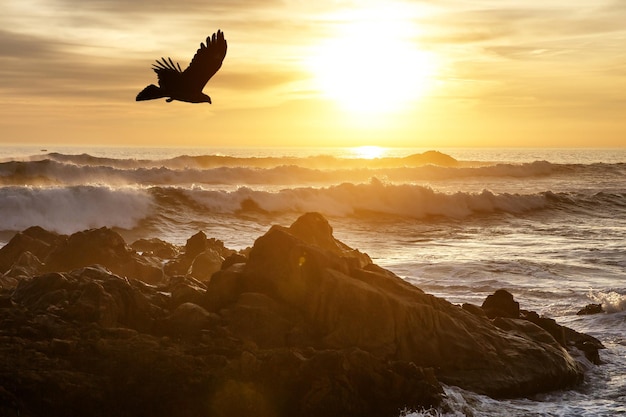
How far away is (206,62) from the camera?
9.88 meters

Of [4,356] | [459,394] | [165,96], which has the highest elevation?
[165,96]

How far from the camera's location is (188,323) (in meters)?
11.5

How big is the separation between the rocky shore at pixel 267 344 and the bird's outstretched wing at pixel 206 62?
3530mm

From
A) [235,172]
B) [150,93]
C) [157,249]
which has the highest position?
[150,93]

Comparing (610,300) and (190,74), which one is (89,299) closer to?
(190,74)

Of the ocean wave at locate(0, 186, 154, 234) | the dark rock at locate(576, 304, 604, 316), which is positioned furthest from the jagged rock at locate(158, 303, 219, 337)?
the ocean wave at locate(0, 186, 154, 234)

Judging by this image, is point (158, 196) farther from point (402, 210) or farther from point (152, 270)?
point (152, 270)

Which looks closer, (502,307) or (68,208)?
(502,307)

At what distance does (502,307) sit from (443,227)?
24.0 metres

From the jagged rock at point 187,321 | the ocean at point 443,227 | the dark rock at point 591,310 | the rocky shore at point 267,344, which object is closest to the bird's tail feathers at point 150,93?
the rocky shore at point 267,344

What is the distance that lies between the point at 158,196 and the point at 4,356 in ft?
105

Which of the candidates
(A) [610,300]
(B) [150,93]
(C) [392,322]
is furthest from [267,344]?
(A) [610,300]

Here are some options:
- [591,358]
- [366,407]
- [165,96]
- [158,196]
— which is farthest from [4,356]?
[158,196]

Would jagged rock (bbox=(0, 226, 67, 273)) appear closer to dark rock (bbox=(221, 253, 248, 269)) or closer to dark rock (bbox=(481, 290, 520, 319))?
dark rock (bbox=(221, 253, 248, 269))
